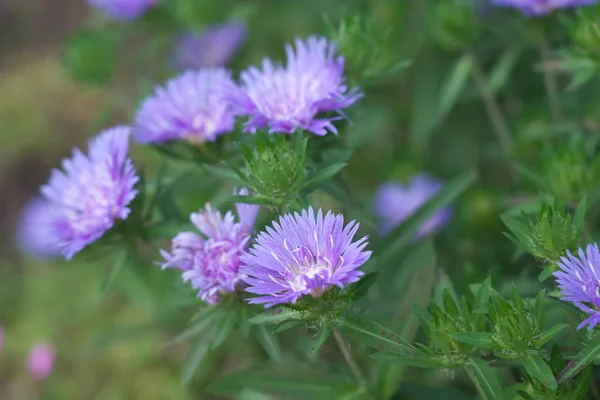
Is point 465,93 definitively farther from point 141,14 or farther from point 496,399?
point 496,399

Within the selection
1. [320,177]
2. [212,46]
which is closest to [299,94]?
[320,177]

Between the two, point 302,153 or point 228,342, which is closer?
point 302,153

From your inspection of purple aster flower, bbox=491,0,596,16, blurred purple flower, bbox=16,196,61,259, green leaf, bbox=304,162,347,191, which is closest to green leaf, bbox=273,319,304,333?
green leaf, bbox=304,162,347,191

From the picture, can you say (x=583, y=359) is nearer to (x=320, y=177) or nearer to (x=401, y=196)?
(x=320, y=177)

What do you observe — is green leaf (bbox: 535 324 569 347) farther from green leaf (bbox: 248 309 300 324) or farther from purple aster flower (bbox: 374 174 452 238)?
purple aster flower (bbox: 374 174 452 238)

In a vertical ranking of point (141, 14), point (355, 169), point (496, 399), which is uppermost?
point (141, 14)

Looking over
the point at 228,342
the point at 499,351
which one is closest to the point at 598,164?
the point at 499,351
